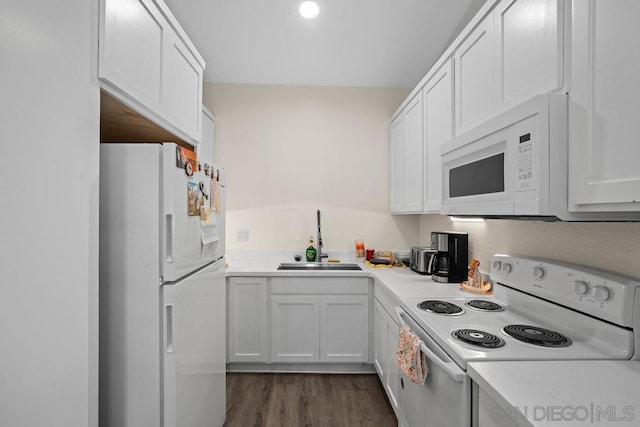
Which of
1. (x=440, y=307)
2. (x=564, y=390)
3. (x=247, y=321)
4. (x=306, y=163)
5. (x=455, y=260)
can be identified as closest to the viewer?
(x=564, y=390)

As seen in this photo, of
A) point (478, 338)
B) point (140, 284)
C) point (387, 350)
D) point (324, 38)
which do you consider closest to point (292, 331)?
point (387, 350)

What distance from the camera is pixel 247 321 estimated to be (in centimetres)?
265

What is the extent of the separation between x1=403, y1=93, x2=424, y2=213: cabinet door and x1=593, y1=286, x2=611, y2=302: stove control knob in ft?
4.43

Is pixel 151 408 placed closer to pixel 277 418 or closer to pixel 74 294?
pixel 74 294

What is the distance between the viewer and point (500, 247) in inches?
76.3

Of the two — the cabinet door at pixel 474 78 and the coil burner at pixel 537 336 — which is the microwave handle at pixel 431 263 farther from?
the coil burner at pixel 537 336

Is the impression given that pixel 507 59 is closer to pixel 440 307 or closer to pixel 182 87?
pixel 440 307

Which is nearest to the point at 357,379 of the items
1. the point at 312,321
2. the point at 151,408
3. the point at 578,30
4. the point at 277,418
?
the point at 312,321

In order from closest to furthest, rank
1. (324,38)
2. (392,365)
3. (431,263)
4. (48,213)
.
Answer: (48,213), (392,365), (431,263), (324,38)

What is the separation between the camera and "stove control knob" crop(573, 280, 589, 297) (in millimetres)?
1171

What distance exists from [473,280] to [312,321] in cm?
131

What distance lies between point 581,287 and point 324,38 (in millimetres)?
2532

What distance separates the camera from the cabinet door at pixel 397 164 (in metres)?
2.89

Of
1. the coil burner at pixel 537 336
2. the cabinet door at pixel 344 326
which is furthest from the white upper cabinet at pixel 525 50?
the cabinet door at pixel 344 326
